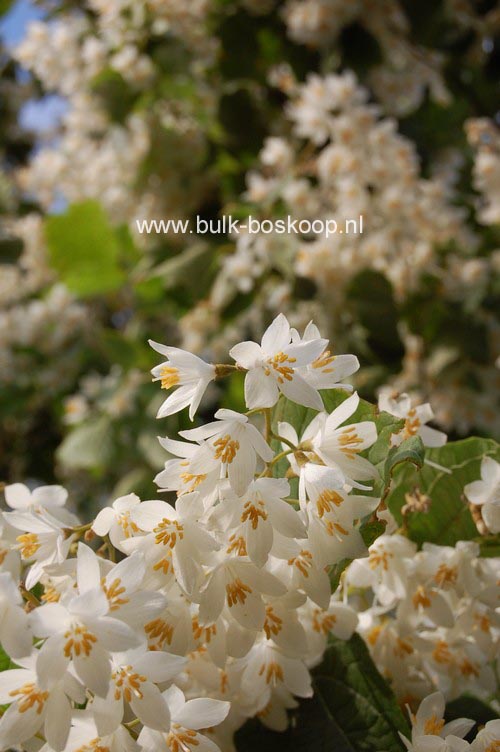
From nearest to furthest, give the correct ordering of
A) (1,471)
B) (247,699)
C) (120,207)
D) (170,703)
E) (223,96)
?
(170,703) < (247,699) < (223,96) < (120,207) < (1,471)

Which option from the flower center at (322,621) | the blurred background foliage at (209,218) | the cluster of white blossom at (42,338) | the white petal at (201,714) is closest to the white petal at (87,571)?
the white petal at (201,714)

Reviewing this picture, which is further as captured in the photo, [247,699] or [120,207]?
[120,207]

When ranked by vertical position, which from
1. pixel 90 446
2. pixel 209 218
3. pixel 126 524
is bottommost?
pixel 90 446

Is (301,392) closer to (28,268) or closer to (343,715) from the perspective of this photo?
(343,715)

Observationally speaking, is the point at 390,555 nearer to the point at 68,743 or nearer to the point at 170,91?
the point at 68,743

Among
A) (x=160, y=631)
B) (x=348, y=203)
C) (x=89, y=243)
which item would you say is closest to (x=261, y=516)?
(x=160, y=631)

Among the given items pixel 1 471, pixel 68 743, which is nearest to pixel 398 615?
pixel 68 743

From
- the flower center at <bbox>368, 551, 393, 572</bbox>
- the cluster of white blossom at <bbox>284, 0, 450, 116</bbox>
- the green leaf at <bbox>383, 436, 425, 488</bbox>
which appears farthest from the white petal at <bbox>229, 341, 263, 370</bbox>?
the cluster of white blossom at <bbox>284, 0, 450, 116</bbox>
